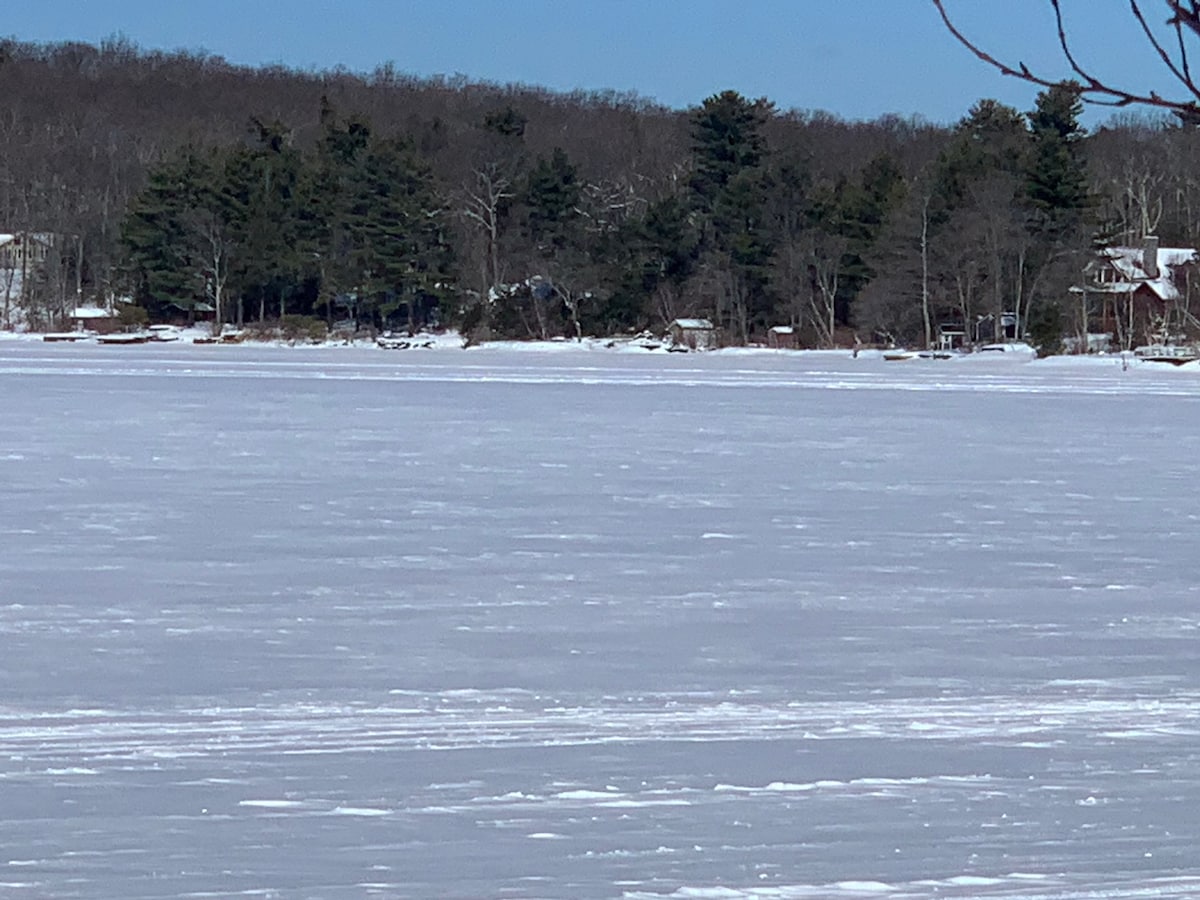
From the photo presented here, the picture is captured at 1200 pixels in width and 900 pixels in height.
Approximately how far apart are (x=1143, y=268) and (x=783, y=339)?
12.2 meters

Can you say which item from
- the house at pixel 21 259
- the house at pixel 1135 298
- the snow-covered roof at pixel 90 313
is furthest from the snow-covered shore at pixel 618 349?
the house at pixel 21 259

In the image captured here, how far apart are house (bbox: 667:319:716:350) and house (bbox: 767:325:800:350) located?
5.32 feet

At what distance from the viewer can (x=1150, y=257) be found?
56.2 meters

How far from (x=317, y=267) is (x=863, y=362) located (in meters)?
22.3

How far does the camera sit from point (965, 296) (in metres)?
44.9

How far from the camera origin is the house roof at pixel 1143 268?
154ft

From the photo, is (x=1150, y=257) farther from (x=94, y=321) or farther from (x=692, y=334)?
(x=94, y=321)

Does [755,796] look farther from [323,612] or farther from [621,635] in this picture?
[323,612]

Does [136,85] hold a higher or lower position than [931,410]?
higher

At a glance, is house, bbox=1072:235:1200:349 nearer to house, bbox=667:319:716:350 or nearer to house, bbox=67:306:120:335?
house, bbox=667:319:716:350

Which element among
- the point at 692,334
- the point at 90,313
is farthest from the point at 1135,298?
the point at 90,313

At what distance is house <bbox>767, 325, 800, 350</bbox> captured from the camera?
4906cm

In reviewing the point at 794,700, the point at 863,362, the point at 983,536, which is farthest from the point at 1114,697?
the point at 863,362

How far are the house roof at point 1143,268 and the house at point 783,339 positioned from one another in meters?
8.55
